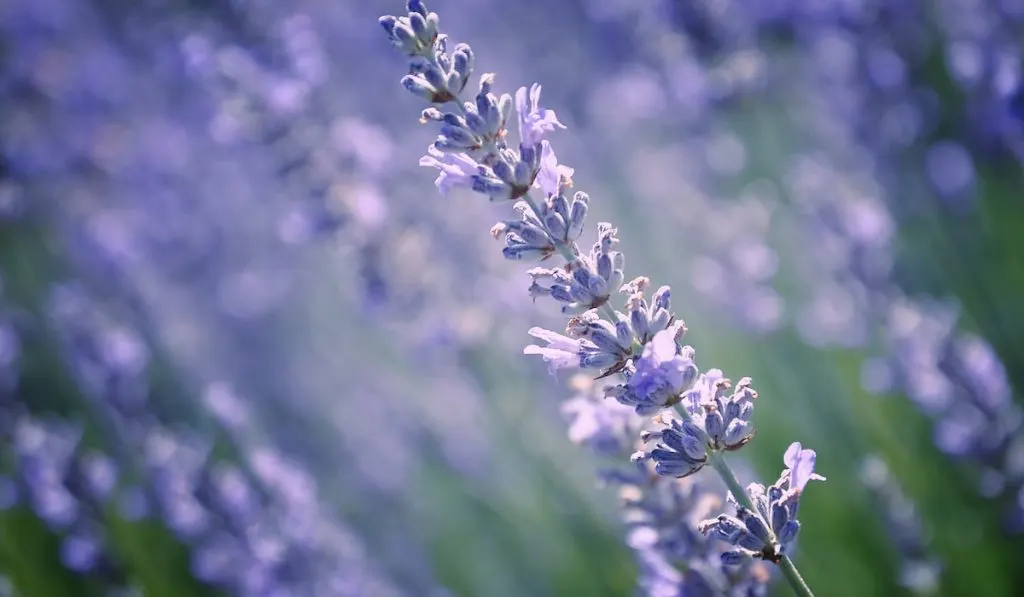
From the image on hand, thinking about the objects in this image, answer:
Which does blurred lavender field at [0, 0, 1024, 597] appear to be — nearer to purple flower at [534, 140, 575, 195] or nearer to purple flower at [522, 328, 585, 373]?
purple flower at [522, 328, 585, 373]

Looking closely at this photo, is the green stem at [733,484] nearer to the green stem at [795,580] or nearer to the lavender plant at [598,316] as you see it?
the lavender plant at [598,316]

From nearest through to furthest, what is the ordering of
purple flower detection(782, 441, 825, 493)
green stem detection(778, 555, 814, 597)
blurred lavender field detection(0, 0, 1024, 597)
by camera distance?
1. green stem detection(778, 555, 814, 597)
2. purple flower detection(782, 441, 825, 493)
3. blurred lavender field detection(0, 0, 1024, 597)

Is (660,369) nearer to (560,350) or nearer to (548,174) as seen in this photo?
(560,350)

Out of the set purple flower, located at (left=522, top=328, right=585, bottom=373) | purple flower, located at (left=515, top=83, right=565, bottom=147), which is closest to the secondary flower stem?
purple flower, located at (left=522, top=328, right=585, bottom=373)

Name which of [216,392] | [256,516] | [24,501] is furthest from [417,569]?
[24,501]

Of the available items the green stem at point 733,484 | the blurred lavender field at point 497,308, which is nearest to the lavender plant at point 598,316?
the green stem at point 733,484

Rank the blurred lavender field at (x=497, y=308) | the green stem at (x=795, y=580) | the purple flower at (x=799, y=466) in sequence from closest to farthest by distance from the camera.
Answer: the green stem at (x=795, y=580)
the purple flower at (x=799, y=466)
the blurred lavender field at (x=497, y=308)
